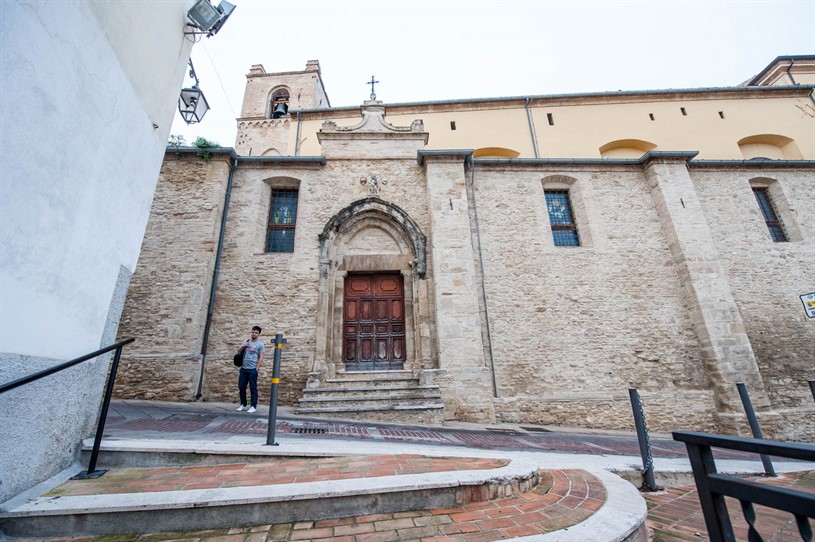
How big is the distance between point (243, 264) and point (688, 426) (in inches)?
432

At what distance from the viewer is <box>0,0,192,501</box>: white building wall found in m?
2.10

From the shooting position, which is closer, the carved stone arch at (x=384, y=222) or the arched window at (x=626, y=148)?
the carved stone arch at (x=384, y=222)

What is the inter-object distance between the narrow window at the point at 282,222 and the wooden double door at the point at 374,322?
199cm

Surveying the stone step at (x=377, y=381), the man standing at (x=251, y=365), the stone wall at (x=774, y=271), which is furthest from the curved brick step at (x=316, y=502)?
the stone wall at (x=774, y=271)

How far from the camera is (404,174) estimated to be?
9.71 m

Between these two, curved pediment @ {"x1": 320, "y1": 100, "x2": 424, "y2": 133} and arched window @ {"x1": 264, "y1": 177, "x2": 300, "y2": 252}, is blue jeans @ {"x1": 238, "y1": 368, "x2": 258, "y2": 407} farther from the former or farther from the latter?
curved pediment @ {"x1": 320, "y1": 100, "x2": 424, "y2": 133}

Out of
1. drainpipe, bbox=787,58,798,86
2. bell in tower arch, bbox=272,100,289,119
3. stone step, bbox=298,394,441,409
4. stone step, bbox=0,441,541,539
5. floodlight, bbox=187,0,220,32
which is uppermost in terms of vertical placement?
bell in tower arch, bbox=272,100,289,119

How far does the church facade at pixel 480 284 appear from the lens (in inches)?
298

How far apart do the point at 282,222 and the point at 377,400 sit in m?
5.48

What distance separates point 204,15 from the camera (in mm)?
4238

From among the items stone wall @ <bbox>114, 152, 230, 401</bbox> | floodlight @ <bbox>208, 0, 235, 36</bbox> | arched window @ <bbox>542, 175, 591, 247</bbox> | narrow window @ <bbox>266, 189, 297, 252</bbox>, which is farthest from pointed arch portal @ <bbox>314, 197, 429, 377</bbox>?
floodlight @ <bbox>208, 0, 235, 36</bbox>

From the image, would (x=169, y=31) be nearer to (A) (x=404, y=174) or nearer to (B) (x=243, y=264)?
(B) (x=243, y=264)

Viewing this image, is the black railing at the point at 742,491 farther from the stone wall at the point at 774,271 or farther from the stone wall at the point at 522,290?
the stone wall at the point at 774,271

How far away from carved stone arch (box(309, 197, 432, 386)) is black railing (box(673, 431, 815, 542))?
21.3ft
